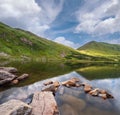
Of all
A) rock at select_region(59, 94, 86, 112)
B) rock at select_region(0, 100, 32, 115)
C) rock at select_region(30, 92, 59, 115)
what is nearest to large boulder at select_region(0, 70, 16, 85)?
rock at select_region(59, 94, 86, 112)

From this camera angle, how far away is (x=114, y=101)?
108ft

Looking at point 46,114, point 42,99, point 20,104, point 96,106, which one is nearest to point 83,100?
point 96,106

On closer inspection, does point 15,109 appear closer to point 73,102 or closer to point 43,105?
point 43,105

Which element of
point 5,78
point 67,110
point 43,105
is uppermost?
point 5,78

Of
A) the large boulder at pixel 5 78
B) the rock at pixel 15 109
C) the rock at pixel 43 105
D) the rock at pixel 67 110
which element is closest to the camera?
the rock at pixel 15 109

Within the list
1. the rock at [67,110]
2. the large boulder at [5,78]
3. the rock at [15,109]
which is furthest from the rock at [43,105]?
the large boulder at [5,78]

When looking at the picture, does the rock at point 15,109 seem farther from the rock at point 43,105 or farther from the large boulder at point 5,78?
the large boulder at point 5,78

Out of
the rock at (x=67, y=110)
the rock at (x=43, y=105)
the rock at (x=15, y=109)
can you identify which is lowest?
the rock at (x=67, y=110)

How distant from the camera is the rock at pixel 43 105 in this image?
802 inches

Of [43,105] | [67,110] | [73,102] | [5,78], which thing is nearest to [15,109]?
[43,105]

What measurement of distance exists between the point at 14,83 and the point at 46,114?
2740cm

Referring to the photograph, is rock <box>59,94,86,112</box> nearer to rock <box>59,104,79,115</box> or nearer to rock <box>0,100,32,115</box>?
rock <box>59,104,79,115</box>

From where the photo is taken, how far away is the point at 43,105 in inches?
869

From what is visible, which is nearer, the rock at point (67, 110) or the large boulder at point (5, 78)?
the rock at point (67, 110)
